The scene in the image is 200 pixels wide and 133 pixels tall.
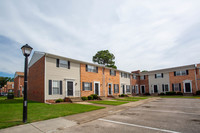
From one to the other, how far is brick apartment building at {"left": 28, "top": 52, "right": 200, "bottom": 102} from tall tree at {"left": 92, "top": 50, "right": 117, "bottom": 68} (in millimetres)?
14427

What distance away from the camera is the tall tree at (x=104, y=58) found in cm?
4809

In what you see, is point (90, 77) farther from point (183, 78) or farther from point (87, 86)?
point (183, 78)

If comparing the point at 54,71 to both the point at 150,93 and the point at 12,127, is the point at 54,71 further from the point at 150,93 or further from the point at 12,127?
the point at 150,93

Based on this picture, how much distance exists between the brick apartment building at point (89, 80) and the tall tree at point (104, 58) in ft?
47.3

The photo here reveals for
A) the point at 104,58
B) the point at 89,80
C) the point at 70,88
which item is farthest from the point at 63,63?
the point at 104,58

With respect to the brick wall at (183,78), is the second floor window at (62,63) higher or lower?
higher

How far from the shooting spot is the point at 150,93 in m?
32.8

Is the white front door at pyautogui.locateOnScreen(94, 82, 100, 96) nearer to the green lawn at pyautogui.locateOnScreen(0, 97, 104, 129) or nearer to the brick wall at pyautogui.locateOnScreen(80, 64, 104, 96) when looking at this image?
the brick wall at pyautogui.locateOnScreen(80, 64, 104, 96)

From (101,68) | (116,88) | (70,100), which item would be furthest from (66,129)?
(116,88)

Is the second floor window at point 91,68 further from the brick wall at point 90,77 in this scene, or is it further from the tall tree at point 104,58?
the tall tree at point 104,58

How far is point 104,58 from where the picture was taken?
1892 inches

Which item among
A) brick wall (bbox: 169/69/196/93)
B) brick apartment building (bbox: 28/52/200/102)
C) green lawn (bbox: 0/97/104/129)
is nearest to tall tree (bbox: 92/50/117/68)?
brick apartment building (bbox: 28/52/200/102)

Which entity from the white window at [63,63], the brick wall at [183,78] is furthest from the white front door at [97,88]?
the brick wall at [183,78]

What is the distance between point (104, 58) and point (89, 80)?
92.7ft
